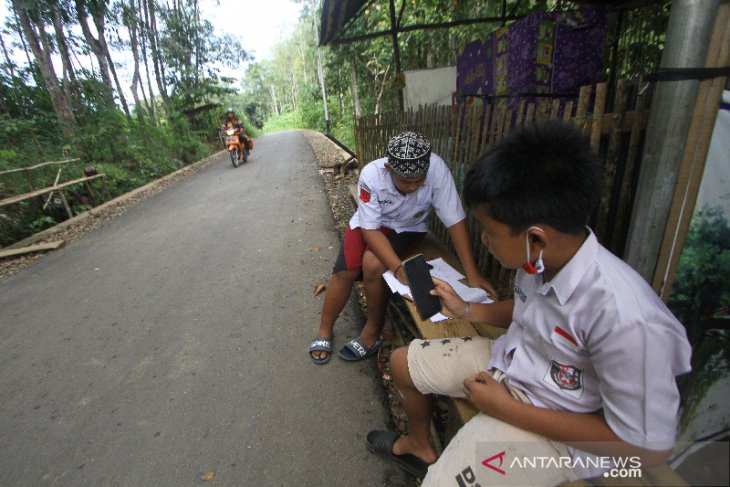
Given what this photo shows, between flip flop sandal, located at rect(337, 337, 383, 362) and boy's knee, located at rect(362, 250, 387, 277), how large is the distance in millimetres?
536

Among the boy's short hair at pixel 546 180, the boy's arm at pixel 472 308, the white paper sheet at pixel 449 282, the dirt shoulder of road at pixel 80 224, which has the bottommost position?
the dirt shoulder of road at pixel 80 224

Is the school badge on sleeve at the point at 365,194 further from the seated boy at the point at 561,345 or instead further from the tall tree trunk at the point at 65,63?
the tall tree trunk at the point at 65,63

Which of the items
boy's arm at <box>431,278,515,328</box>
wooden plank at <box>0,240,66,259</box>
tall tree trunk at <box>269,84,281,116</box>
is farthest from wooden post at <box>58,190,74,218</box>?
tall tree trunk at <box>269,84,281,116</box>

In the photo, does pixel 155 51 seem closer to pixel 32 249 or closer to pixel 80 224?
pixel 80 224

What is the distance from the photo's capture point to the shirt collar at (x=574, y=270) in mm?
1033

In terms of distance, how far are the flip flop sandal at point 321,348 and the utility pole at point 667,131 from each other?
6.07ft

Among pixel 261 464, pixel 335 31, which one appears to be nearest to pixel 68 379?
pixel 261 464

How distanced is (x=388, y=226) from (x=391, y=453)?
55.9 inches

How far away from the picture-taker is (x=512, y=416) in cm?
116

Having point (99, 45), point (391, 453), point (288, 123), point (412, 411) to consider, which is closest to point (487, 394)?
point (412, 411)

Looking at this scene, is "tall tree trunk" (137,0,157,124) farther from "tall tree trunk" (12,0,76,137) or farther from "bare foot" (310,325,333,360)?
"bare foot" (310,325,333,360)

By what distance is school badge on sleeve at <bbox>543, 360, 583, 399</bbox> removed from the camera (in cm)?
110

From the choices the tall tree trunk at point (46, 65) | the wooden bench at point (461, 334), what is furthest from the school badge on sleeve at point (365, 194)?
the tall tree trunk at point (46, 65)

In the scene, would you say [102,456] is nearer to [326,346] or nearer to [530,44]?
[326,346]
